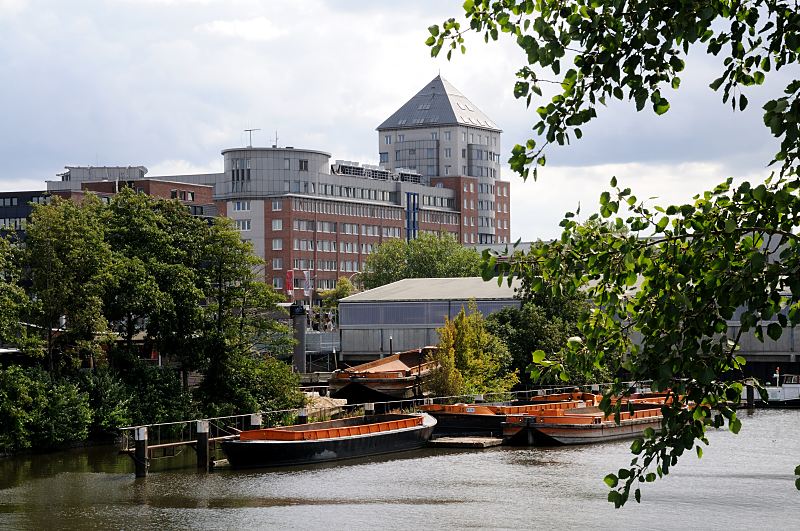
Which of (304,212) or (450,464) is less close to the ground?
(304,212)

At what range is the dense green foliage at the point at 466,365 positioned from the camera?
263ft

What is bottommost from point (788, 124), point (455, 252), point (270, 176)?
point (788, 124)

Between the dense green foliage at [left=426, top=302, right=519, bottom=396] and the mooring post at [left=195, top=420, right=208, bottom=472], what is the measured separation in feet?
83.5

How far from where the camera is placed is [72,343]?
67.2m

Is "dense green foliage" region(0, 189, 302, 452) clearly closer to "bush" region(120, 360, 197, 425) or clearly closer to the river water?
"bush" region(120, 360, 197, 425)

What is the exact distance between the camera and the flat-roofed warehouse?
103 metres

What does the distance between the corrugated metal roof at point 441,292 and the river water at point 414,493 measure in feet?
129

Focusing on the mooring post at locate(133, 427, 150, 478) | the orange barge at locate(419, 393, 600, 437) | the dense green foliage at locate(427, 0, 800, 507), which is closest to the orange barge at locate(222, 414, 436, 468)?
the orange barge at locate(419, 393, 600, 437)

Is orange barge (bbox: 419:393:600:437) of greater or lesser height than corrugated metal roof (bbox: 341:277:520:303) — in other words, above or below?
below

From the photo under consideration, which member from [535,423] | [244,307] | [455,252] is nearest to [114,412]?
[244,307]

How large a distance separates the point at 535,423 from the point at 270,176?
432 feet

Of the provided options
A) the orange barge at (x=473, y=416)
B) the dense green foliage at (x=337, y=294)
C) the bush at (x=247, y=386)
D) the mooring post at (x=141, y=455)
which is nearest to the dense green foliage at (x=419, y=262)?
the dense green foliage at (x=337, y=294)

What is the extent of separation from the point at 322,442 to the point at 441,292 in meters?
49.1

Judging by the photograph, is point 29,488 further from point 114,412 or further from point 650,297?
point 650,297
